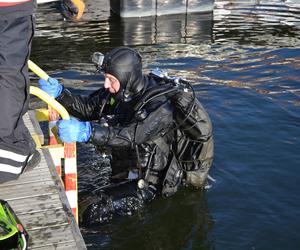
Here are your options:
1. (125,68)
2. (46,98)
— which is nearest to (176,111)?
(125,68)

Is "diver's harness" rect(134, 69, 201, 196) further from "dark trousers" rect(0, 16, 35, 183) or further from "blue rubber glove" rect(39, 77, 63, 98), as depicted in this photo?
"dark trousers" rect(0, 16, 35, 183)

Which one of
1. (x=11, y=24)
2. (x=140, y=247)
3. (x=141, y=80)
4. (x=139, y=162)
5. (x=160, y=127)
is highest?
(x=11, y=24)

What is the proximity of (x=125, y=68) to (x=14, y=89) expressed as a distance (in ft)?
5.89

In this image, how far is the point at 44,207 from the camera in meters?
4.03

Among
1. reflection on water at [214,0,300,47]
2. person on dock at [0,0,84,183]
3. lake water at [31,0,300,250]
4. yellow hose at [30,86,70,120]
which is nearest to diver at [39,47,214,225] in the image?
yellow hose at [30,86,70,120]

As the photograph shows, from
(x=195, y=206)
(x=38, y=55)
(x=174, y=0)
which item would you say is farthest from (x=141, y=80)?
(x=174, y=0)

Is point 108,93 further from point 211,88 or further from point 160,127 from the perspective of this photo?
point 211,88

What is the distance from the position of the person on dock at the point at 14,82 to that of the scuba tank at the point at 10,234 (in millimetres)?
616

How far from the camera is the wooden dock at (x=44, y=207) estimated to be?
142 inches

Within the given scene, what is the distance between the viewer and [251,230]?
562 centimetres

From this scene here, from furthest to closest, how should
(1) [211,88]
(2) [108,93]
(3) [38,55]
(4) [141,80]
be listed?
1. (3) [38,55]
2. (1) [211,88]
3. (2) [108,93]
4. (4) [141,80]

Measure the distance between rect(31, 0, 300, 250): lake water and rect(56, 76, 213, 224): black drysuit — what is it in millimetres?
347

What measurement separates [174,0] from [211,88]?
8486 millimetres

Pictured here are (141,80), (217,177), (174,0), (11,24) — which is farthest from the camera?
(174,0)
